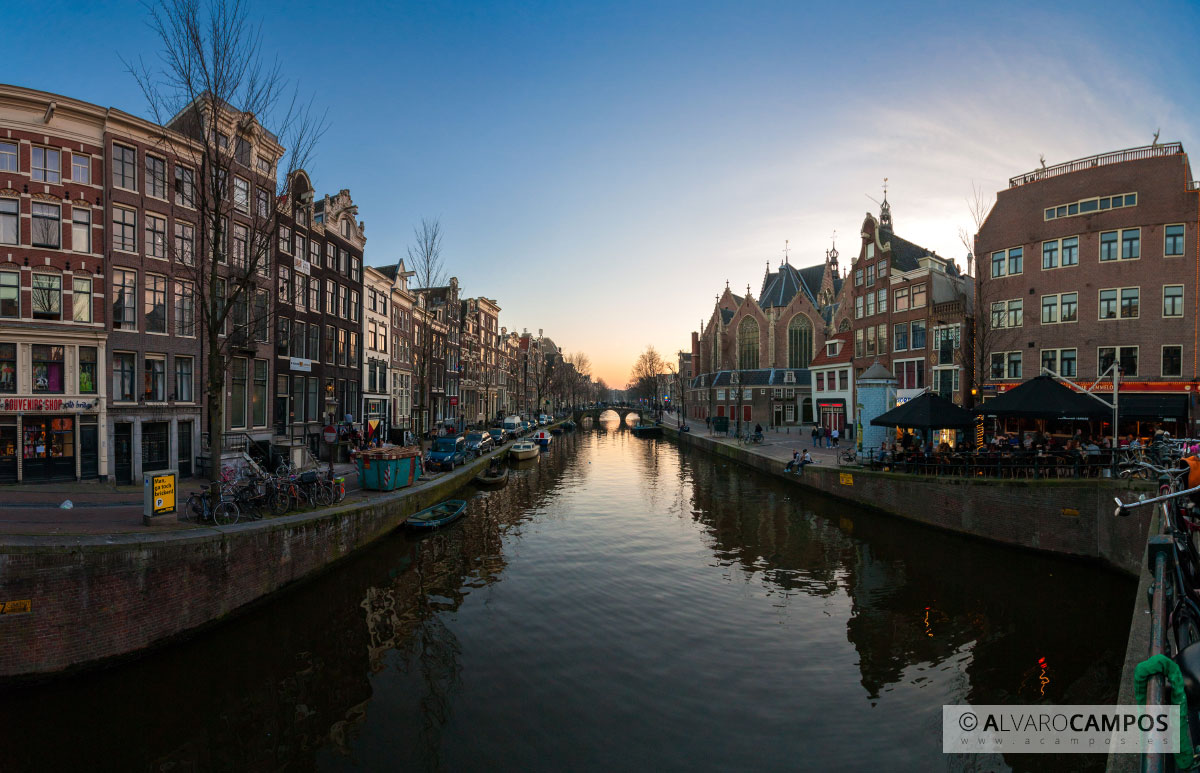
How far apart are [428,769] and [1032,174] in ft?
136

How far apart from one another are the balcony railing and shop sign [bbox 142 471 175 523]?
43615mm

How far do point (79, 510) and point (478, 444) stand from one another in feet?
87.4

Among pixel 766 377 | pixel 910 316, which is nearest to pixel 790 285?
pixel 766 377

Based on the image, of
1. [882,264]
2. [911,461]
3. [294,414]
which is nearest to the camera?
[911,461]

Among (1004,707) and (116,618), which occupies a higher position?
(116,618)

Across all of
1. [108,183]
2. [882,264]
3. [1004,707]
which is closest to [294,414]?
[108,183]

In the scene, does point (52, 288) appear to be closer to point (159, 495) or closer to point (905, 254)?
point (159, 495)

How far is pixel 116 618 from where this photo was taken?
34.9 ft

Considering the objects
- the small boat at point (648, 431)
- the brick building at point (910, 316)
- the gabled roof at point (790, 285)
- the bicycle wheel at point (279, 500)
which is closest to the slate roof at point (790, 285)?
the gabled roof at point (790, 285)

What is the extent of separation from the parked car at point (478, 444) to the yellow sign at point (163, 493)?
78.7 feet

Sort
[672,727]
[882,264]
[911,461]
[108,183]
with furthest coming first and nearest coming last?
[882,264] → [911,461] → [108,183] → [672,727]

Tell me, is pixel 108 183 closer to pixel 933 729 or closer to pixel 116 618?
pixel 116 618

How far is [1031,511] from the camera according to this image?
19109mm

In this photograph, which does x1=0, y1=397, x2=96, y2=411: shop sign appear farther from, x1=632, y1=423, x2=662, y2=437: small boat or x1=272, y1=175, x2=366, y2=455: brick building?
x1=632, y1=423, x2=662, y2=437: small boat
